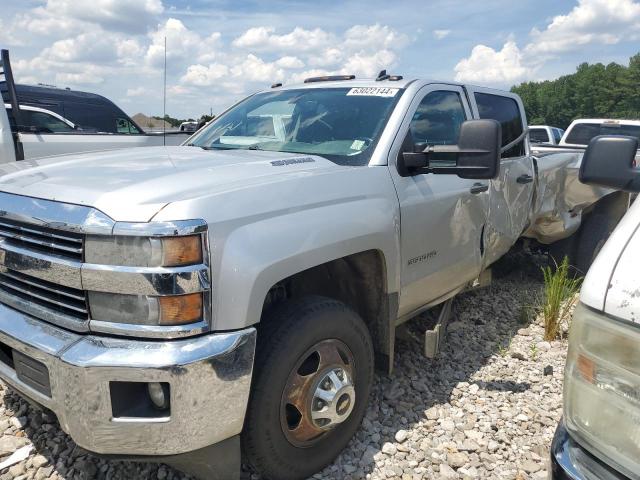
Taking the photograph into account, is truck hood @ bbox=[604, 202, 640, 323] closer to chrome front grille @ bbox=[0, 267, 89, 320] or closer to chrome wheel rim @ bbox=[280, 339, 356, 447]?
chrome wheel rim @ bbox=[280, 339, 356, 447]

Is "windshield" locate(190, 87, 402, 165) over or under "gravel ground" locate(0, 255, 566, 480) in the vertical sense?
over

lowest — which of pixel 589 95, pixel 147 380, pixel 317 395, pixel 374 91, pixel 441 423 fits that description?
pixel 441 423

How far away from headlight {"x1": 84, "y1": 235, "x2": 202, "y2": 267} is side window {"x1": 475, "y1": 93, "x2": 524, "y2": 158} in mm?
2766

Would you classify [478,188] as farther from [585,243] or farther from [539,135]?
[539,135]

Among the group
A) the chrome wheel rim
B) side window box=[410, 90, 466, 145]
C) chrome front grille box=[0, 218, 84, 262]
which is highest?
side window box=[410, 90, 466, 145]

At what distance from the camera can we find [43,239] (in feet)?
6.75

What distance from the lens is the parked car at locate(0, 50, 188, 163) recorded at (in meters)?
5.44

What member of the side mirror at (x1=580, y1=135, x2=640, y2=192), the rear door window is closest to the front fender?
the side mirror at (x1=580, y1=135, x2=640, y2=192)

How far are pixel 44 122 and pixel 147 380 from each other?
587 cm

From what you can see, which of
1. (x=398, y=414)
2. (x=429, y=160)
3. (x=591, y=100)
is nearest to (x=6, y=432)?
(x=398, y=414)

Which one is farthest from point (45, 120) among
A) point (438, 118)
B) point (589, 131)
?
point (589, 131)

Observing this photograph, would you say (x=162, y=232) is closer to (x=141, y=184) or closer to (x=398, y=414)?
(x=141, y=184)

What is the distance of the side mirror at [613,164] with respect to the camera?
197 cm

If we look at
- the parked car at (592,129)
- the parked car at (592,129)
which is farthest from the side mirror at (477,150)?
the parked car at (592,129)
